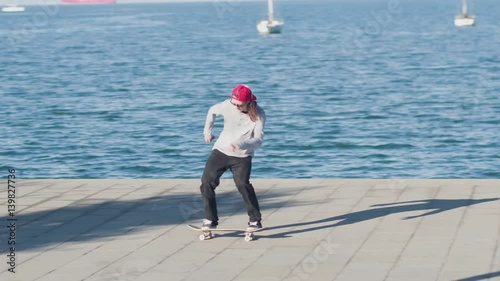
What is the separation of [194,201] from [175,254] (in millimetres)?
2736

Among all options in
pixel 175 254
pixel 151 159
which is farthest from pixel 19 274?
pixel 151 159

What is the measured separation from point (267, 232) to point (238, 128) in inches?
49.2

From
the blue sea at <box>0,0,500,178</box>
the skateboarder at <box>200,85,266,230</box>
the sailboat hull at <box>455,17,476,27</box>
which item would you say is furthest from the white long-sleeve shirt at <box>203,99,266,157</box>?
the sailboat hull at <box>455,17,476,27</box>

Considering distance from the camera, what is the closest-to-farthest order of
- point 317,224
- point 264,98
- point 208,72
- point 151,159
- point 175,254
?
1. point 175,254
2. point 317,224
3. point 151,159
4. point 264,98
5. point 208,72

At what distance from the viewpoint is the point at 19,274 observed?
10.1 meters

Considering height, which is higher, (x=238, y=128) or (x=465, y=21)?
(x=238, y=128)

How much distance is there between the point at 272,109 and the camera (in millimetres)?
48469

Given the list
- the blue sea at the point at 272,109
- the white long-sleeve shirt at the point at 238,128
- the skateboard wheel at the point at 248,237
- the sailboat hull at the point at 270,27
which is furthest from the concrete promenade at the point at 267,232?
the sailboat hull at the point at 270,27

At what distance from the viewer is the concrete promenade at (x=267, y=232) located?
1017 cm

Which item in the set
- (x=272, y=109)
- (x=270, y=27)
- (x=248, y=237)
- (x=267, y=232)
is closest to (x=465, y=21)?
(x=270, y=27)

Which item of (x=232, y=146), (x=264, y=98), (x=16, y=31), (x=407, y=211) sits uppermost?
(x=232, y=146)

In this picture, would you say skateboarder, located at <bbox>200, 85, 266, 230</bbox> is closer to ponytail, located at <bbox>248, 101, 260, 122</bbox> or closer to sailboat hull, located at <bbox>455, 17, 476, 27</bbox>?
ponytail, located at <bbox>248, 101, 260, 122</bbox>

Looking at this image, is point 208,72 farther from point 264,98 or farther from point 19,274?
point 19,274

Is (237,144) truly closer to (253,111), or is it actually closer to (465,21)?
(253,111)
